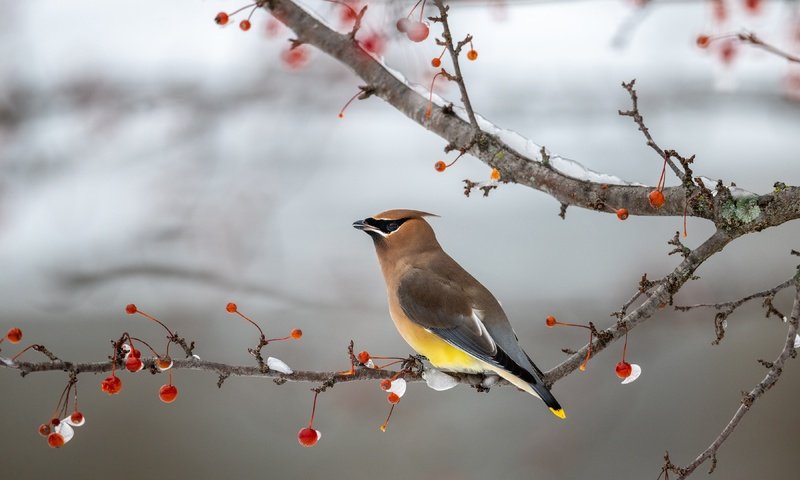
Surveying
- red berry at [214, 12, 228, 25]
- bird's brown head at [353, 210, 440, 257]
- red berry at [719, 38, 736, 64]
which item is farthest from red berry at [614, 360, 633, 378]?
red berry at [719, 38, 736, 64]

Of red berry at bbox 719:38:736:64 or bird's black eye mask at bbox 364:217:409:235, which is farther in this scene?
red berry at bbox 719:38:736:64

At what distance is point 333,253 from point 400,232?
7.26ft

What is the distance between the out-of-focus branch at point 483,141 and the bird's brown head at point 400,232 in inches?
10.2

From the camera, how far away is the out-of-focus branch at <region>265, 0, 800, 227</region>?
1.58 meters

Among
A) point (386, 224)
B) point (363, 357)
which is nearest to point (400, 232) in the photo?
point (386, 224)

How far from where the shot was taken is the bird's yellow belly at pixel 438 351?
193 cm

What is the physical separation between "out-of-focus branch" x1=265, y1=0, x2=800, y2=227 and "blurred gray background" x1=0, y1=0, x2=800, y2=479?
197cm

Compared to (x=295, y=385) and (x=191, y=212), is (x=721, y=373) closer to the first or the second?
(x=295, y=385)

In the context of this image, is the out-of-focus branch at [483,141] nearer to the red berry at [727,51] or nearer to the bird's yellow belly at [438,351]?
the bird's yellow belly at [438,351]

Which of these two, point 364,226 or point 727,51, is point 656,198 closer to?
point 364,226

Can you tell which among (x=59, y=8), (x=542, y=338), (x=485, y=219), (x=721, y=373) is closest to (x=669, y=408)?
(x=721, y=373)

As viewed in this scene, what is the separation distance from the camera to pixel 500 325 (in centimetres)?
197

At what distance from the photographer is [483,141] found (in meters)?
1.71

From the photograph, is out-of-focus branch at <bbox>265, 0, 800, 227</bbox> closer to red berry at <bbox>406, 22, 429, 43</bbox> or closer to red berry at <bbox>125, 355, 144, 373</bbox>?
red berry at <bbox>406, 22, 429, 43</bbox>
